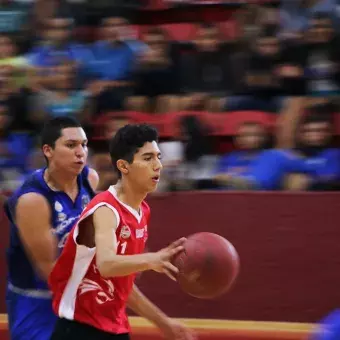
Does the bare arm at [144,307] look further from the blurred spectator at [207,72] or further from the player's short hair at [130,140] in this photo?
the blurred spectator at [207,72]

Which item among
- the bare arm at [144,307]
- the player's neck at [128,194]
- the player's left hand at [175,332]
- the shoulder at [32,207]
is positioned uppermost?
the player's neck at [128,194]

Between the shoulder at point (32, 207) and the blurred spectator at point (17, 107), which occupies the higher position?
the blurred spectator at point (17, 107)

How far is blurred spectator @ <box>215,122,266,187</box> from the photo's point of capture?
731 centimetres

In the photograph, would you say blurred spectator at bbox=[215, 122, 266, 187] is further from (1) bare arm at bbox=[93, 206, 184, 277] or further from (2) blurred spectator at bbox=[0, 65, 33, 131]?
(1) bare arm at bbox=[93, 206, 184, 277]

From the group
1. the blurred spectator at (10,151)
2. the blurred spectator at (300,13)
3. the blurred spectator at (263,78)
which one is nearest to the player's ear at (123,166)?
the blurred spectator at (10,151)

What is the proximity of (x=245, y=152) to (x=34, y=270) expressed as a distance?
9.14 feet

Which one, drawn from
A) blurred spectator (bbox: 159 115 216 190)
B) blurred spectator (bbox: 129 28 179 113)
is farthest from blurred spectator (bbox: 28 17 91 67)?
blurred spectator (bbox: 159 115 216 190)

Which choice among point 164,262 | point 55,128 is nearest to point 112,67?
point 55,128

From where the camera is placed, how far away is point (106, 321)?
452cm

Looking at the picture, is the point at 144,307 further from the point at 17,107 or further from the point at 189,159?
the point at 17,107

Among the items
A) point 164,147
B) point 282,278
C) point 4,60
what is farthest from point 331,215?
point 4,60

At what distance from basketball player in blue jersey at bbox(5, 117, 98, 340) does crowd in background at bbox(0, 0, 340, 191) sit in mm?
A: 2140

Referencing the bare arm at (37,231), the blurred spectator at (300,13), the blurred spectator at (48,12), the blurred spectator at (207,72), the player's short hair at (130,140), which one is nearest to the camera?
the player's short hair at (130,140)

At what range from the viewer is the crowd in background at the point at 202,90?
283 inches
